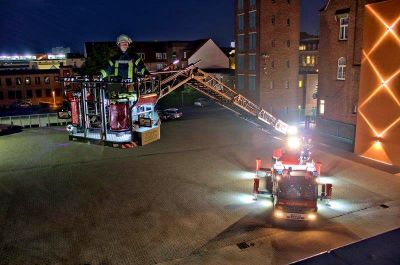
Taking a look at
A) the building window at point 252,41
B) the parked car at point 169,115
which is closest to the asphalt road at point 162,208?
the parked car at point 169,115

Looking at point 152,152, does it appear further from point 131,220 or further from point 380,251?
point 380,251

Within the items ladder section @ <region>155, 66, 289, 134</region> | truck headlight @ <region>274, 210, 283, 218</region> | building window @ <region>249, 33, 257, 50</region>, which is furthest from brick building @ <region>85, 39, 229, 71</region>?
truck headlight @ <region>274, 210, 283, 218</region>

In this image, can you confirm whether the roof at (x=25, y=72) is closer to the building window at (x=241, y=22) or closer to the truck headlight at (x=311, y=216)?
the building window at (x=241, y=22)

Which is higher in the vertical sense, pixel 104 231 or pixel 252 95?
pixel 252 95

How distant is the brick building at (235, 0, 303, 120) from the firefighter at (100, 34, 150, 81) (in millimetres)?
21565

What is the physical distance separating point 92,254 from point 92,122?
16.0 m

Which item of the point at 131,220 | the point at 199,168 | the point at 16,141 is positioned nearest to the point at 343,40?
the point at 199,168

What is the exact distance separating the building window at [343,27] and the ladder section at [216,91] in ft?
28.0

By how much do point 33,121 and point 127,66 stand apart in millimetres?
15333

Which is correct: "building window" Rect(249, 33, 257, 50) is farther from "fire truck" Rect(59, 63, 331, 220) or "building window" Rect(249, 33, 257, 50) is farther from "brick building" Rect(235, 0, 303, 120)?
"fire truck" Rect(59, 63, 331, 220)

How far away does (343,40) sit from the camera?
26750mm

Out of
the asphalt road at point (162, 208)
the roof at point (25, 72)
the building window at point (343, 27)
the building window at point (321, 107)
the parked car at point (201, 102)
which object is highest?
the building window at point (343, 27)

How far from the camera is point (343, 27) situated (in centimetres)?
2686

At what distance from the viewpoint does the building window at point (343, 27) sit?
26.5m
